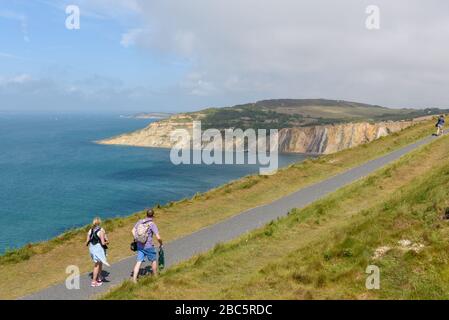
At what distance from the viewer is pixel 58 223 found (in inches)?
2377

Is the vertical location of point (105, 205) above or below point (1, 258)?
below

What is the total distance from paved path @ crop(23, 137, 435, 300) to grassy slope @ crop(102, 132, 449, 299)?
1291mm

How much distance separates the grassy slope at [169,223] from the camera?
15.2 metres

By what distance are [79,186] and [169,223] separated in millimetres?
78975

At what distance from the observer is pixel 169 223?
20344 mm

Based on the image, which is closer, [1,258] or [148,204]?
[1,258]

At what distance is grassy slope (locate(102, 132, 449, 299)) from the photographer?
990 cm

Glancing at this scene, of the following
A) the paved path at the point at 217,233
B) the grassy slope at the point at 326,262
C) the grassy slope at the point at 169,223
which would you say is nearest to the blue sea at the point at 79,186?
the grassy slope at the point at 169,223

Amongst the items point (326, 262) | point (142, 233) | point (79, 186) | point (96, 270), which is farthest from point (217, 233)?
point (79, 186)

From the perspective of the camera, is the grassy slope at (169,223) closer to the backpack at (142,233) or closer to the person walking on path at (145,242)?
the person walking on path at (145,242)

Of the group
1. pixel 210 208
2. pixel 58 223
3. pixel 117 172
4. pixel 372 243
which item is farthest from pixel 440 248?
pixel 117 172
